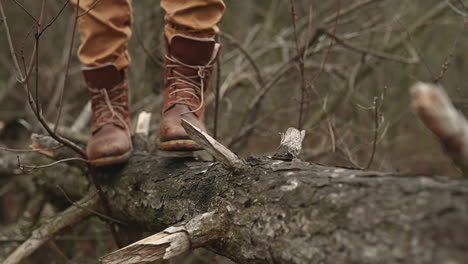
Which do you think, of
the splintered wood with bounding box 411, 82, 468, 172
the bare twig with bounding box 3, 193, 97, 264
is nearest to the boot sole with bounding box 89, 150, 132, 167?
the bare twig with bounding box 3, 193, 97, 264

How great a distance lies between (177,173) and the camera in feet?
6.09

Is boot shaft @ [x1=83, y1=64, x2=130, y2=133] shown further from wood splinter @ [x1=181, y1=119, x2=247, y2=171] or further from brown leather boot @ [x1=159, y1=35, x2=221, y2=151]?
wood splinter @ [x1=181, y1=119, x2=247, y2=171]

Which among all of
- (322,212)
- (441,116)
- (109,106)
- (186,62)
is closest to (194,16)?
(186,62)

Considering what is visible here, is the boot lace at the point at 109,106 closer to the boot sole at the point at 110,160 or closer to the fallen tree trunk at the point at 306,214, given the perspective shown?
the boot sole at the point at 110,160

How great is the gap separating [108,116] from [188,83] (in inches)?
18.7

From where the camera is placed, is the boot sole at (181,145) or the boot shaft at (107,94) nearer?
the boot sole at (181,145)

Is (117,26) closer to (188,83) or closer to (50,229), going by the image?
(188,83)

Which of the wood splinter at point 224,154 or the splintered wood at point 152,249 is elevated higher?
the wood splinter at point 224,154

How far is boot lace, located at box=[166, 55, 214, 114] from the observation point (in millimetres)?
1993

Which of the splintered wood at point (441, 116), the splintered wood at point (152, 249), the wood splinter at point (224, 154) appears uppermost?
the splintered wood at point (441, 116)

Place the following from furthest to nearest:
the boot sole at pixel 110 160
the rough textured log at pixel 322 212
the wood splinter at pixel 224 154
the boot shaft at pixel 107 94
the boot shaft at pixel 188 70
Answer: the boot shaft at pixel 107 94 < the boot sole at pixel 110 160 < the boot shaft at pixel 188 70 < the wood splinter at pixel 224 154 < the rough textured log at pixel 322 212

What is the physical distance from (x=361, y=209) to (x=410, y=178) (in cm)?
13

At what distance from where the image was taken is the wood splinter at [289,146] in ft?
5.15

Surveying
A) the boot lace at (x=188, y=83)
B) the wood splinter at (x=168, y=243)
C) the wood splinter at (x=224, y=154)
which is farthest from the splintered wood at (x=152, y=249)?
the boot lace at (x=188, y=83)
